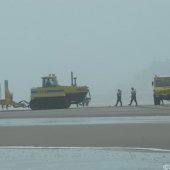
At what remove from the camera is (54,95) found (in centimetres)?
4331

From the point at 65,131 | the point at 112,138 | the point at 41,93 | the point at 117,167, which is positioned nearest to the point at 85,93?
the point at 41,93

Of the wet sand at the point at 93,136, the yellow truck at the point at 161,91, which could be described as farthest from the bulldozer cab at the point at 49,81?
the wet sand at the point at 93,136

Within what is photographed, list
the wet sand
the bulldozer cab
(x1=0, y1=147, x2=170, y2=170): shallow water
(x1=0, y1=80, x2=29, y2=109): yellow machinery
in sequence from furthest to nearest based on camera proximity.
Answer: (x1=0, y1=80, x2=29, y2=109): yellow machinery
the bulldozer cab
the wet sand
(x1=0, y1=147, x2=170, y2=170): shallow water

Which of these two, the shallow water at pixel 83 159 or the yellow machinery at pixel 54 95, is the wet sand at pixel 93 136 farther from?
the yellow machinery at pixel 54 95

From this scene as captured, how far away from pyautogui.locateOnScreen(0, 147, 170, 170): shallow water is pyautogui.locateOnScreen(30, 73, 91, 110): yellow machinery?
1149 inches

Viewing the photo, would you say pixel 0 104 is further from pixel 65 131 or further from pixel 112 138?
pixel 112 138

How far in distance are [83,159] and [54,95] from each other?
32056mm

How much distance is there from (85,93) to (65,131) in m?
24.8

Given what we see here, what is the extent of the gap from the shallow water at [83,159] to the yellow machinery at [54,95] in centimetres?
2920

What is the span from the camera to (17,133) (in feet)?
62.8

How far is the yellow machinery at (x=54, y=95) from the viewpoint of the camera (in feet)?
142

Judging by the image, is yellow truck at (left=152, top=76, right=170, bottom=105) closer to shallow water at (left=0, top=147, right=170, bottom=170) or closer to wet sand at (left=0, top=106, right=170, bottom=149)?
wet sand at (left=0, top=106, right=170, bottom=149)

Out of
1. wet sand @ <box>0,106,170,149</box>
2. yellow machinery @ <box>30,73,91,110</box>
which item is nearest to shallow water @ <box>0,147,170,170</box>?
wet sand @ <box>0,106,170,149</box>

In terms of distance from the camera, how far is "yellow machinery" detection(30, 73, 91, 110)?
4334 centimetres
